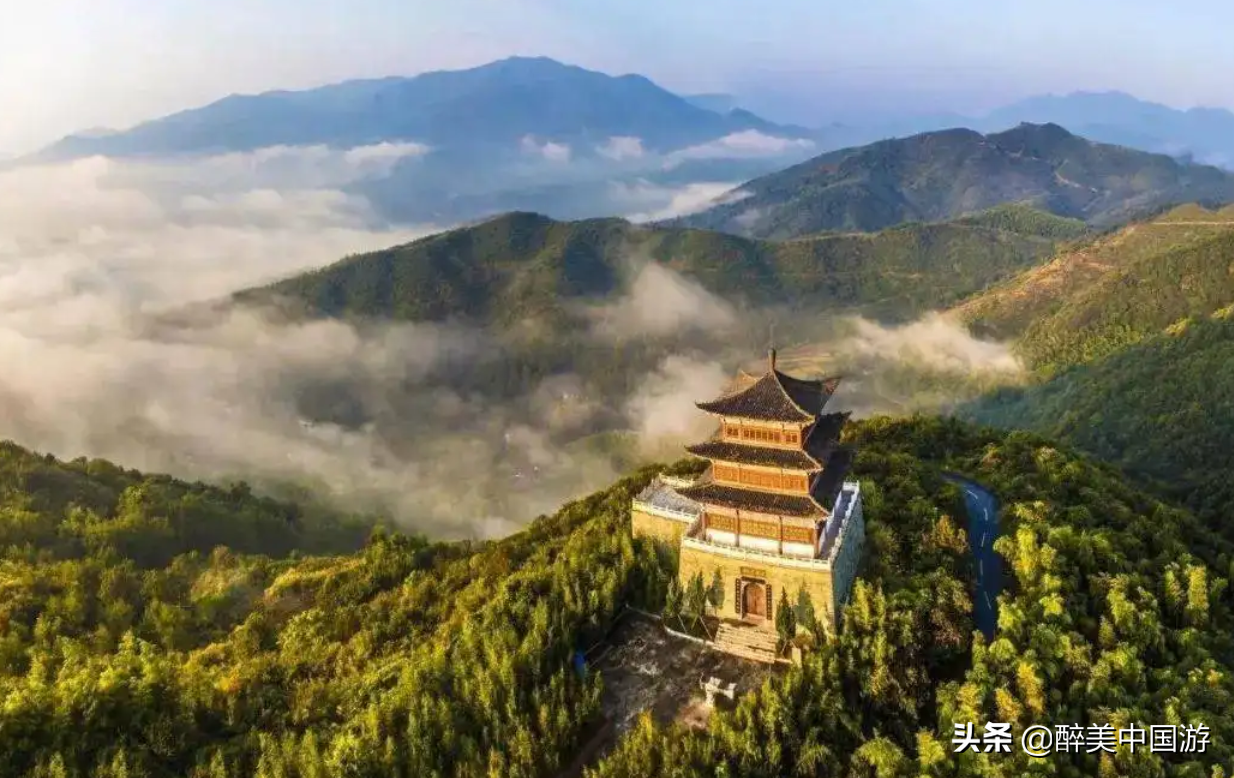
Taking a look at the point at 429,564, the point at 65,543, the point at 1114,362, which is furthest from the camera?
the point at 1114,362

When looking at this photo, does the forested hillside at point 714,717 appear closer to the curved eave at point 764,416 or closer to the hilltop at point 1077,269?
the curved eave at point 764,416

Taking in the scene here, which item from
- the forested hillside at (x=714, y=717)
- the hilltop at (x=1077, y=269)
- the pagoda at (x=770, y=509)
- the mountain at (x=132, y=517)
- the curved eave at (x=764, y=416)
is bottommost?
the mountain at (x=132, y=517)

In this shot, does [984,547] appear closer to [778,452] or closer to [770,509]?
[770,509]

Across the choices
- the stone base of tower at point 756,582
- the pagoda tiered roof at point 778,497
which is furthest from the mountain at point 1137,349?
the stone base of tower at point 756,582

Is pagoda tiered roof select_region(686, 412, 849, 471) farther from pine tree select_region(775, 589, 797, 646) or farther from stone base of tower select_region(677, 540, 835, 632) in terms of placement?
pine tree select_region(775, 589, 797, 646)

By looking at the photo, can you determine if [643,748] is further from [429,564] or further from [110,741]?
[429,564]

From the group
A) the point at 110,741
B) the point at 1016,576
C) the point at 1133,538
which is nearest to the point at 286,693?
the point at 110,741

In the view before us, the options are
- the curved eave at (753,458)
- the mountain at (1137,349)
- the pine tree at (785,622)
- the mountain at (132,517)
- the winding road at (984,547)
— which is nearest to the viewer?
the curved eave at (753,458)
